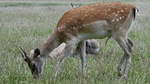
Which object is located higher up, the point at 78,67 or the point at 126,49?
the point at 126,49

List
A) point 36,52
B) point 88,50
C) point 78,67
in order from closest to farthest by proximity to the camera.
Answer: point 36,52 → point 78,67 → point 88,50

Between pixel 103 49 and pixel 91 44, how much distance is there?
42 centimetres

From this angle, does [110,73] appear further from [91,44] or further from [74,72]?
[91,44]

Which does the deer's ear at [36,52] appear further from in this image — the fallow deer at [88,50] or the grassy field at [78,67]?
the fallow deer at [88,50]

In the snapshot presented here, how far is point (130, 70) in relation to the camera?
7.01 metres

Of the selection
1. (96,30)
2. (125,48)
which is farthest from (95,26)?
(125,48)

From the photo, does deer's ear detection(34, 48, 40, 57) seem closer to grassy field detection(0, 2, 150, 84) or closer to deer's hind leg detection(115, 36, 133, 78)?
grassy field detection(0, 2, 150, 84)

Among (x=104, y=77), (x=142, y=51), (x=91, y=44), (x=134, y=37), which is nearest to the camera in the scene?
(x=104, y=77)

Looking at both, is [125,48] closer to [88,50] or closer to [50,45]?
[50,45]

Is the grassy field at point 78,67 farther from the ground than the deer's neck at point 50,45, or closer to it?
closer to it

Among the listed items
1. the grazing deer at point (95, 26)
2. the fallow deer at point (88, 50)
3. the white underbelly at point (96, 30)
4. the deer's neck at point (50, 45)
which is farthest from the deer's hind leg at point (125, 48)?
the fallow deer at point (88, 50)

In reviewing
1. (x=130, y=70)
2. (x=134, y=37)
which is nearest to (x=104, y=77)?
(x=130, y=70)

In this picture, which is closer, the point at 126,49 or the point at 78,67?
the point at 126,49

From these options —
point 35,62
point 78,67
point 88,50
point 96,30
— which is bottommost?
point 88,50
